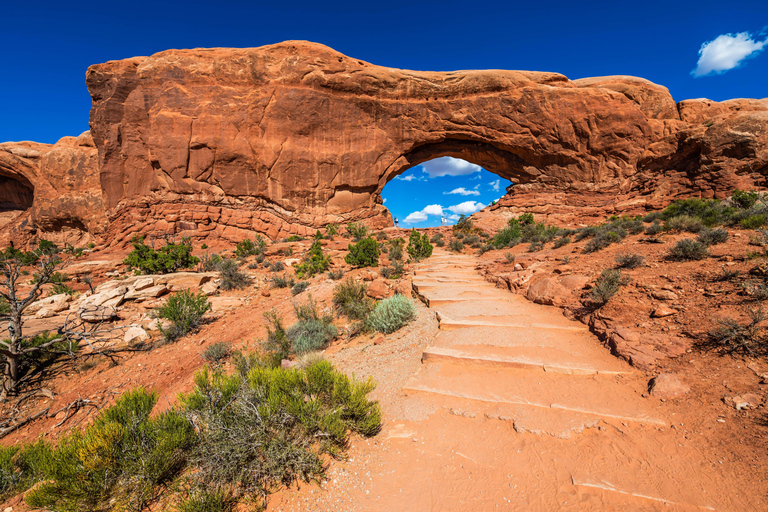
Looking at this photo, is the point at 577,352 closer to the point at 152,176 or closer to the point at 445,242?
the point at 445,242

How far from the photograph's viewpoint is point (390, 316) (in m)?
5.57

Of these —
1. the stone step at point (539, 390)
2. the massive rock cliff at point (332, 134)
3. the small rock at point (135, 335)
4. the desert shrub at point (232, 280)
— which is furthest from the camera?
the massive rock cliff at point (332, 134)

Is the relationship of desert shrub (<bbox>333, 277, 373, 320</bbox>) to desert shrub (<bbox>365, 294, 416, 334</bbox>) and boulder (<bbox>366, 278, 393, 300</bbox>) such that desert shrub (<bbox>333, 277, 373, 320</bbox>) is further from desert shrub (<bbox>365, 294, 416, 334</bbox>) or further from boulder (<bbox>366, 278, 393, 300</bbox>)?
desert shrub (<bbox>365, 294, 416, 334</bbox>)

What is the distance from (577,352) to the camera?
12.8ft

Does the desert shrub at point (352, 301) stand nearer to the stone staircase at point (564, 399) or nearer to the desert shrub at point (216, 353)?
the stone staircase at point (564, 399)

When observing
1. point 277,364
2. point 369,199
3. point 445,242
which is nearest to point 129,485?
point 277,364

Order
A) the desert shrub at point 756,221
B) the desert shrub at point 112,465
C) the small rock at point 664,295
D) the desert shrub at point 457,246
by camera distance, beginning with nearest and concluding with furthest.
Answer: the desert shrub at point 112,465 < the small rock at point 664,295 < the desert shrub at point 756,221 < the desert shrub at point 457,246

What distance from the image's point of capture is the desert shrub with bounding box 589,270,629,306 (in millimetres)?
4566

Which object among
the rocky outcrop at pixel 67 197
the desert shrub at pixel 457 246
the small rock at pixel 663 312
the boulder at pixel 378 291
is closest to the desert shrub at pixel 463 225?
the desert shrub at pixel 457 246

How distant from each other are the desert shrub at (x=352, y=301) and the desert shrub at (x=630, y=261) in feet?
16.9

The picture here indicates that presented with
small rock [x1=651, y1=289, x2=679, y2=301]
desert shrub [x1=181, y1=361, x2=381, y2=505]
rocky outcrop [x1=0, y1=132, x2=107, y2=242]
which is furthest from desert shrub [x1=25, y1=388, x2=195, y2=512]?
rocky outcrop [x1=0, y1=132, x2=107, y2=242]

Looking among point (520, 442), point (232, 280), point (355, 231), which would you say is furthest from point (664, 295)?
point (355, 231)

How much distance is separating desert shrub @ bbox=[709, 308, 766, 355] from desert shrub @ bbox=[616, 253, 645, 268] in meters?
2.19

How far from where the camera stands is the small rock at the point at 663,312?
3.87 meters
